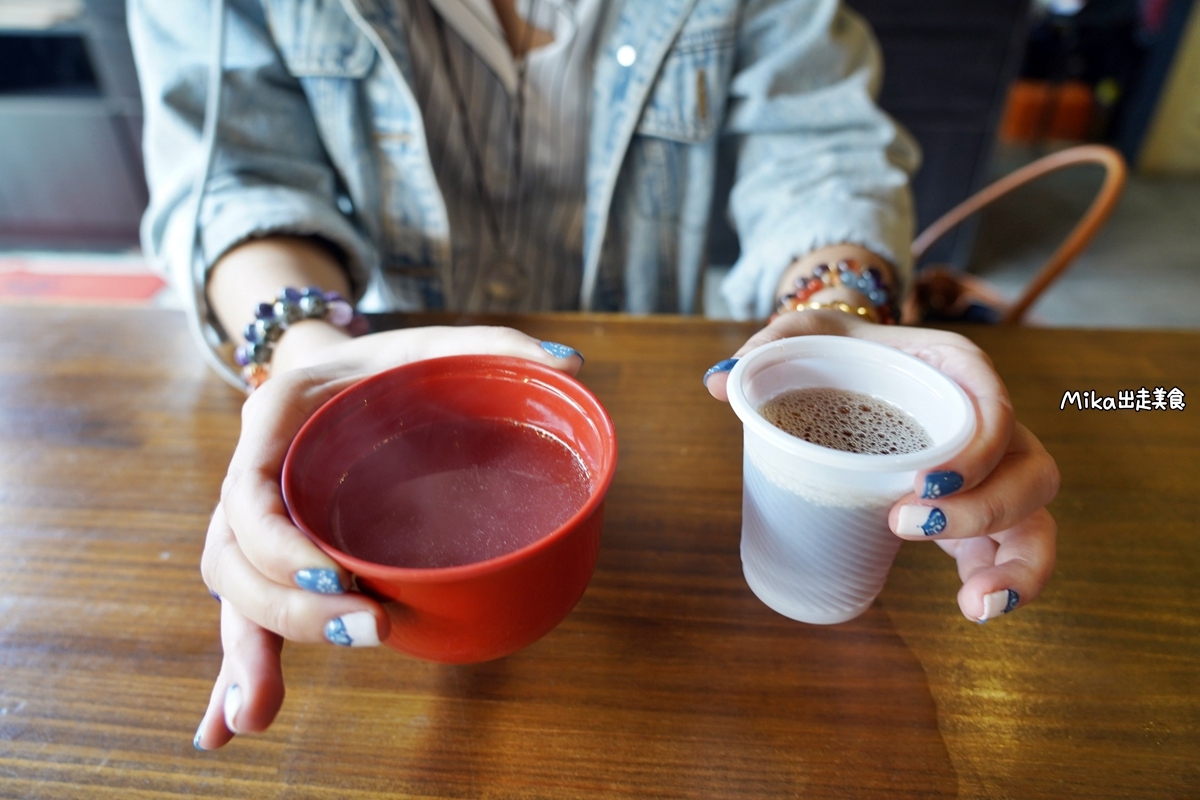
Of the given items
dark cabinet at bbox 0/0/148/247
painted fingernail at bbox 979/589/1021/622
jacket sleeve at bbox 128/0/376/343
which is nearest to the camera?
painted fingernail at bbox 979/589/1021/622

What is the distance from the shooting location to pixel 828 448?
450 mm

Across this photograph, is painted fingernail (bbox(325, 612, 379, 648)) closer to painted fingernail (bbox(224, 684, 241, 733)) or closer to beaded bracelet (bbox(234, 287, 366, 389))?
painted fingernail (bbox(224, 684, 241, 733))

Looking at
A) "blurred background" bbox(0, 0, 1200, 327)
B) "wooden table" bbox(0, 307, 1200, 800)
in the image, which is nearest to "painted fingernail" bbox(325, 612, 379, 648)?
"wooden table" bbox(0, 307, 1200, 800)

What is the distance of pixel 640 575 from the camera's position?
1.98ft

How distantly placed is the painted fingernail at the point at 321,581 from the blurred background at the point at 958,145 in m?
2.46

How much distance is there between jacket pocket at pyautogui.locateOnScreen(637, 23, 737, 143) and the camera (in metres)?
0.97

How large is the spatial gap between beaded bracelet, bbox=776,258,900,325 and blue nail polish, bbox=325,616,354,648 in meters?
0.59

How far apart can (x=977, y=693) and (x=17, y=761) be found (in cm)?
71

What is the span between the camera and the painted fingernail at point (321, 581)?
405 millimetres

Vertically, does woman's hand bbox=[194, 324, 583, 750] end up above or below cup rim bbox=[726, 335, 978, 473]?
below

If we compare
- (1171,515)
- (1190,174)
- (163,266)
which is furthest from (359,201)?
(1190,174)

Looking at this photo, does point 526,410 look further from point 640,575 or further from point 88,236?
point 88,236

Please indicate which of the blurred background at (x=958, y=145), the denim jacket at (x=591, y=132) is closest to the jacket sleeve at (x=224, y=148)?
the denim jacket at (x=591, y=132)

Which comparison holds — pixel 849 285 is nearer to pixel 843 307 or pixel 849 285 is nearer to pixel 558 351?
pixel 843 307
